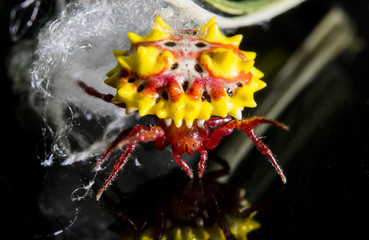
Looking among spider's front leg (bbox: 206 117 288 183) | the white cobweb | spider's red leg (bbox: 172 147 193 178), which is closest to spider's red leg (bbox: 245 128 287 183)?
spider's front leg (bbox: 206 117 288 183)

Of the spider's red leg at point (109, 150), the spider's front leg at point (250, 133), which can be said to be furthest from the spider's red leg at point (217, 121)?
the spider's red leg at point (109, 150)

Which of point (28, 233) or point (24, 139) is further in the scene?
point (24, 139)

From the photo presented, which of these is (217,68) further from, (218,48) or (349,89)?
(349,89)

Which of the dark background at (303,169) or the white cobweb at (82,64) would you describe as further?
the white cobweb at (82,64)

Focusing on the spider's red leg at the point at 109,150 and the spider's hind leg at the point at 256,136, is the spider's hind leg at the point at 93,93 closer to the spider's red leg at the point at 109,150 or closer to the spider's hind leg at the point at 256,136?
the spider's red leg at the point at 109,150

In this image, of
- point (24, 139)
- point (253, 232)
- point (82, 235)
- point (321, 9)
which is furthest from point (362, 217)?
point (321, 9)

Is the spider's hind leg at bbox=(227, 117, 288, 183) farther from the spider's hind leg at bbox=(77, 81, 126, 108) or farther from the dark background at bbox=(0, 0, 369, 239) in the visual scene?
the spider's hind leg at bbox=(77, 81, 126, 108)

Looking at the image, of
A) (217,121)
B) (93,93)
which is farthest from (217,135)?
(93,93)
